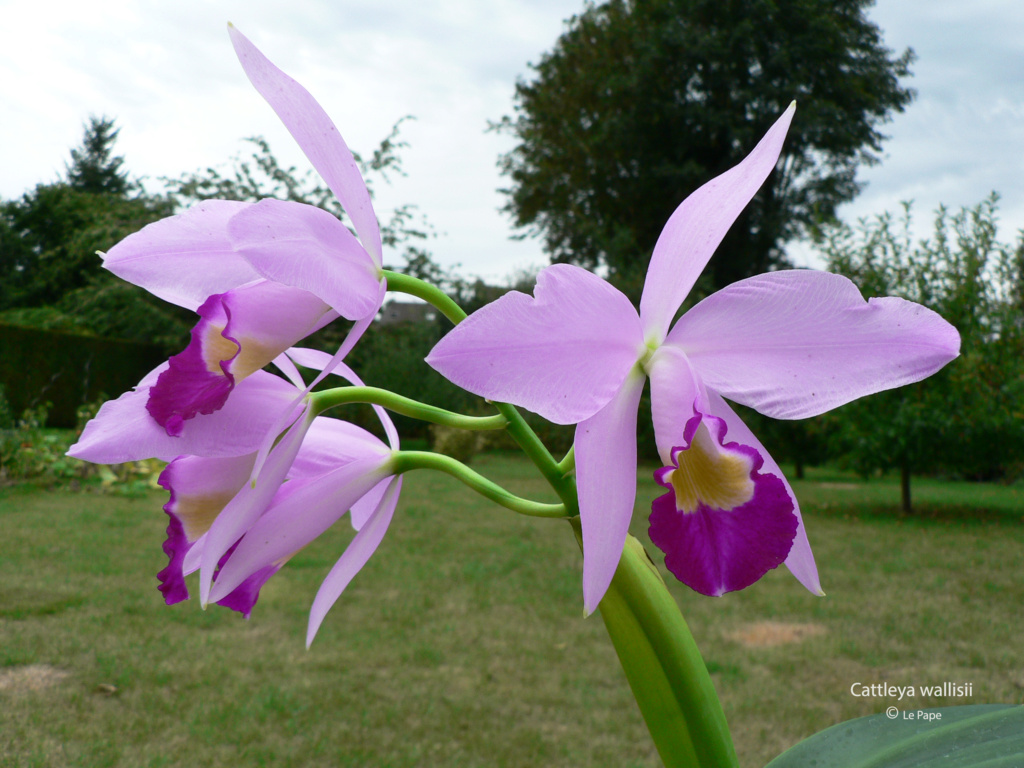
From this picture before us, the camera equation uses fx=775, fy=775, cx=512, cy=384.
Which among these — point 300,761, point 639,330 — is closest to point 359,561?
point 639,330

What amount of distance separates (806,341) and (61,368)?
12.4 metres

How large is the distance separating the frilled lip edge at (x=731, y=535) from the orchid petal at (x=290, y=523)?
0.91 ft

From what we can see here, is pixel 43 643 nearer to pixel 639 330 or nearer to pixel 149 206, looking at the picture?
pixel 639 330

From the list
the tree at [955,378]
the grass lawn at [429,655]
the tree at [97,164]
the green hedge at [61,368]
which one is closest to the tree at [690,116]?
the tree at [955,378]

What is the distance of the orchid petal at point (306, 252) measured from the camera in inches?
22.5

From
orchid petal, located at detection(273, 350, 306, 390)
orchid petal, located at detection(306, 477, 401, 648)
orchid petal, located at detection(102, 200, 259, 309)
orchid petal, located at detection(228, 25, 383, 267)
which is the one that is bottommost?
orchid petal, located at detection(306, 477, 401, 648)

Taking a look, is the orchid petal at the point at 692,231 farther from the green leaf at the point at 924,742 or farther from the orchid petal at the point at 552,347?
the green leaf at the point at 924,742

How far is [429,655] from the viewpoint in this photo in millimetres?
3332

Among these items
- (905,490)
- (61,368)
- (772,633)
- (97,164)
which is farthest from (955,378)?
(97,164)

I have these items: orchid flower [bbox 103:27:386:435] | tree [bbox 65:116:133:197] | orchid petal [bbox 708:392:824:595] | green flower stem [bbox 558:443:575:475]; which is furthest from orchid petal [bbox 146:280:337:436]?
tree [bbox 65:116:133:197]

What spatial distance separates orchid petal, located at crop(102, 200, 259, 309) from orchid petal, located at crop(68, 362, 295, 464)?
8cm

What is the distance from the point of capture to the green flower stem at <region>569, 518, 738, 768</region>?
0.73 m

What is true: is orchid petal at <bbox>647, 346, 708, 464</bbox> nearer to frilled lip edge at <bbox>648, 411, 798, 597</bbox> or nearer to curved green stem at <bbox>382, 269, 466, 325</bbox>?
frilled lip edge at <bbox>648, 411, 798, 597</bbox>

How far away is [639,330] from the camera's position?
643mm
